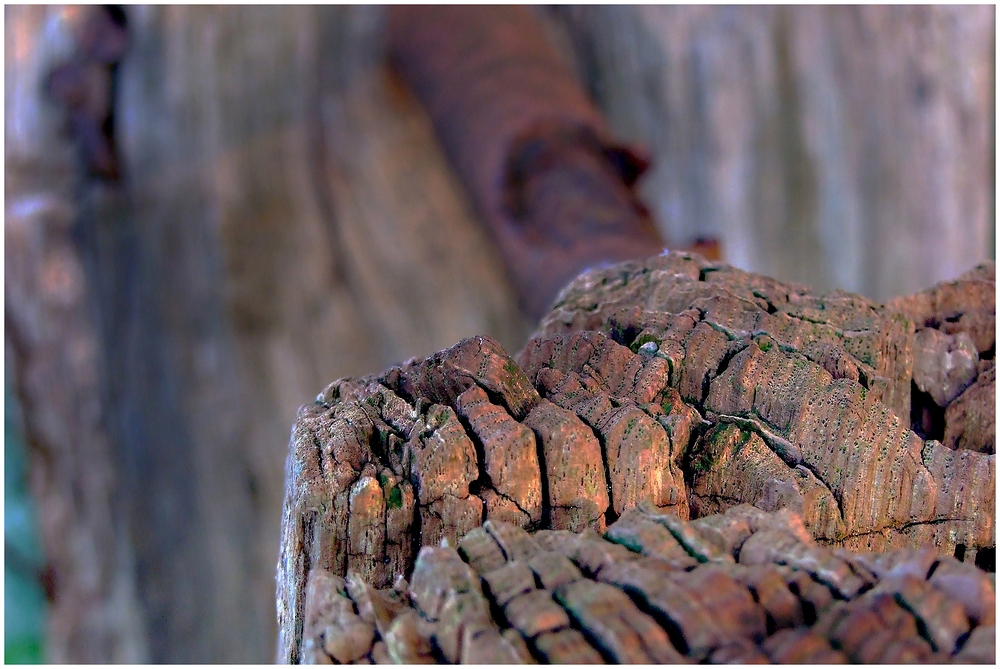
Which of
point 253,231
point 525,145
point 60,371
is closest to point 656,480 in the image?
point 525,145

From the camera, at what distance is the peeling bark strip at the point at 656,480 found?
320 mm

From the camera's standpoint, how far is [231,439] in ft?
3.88

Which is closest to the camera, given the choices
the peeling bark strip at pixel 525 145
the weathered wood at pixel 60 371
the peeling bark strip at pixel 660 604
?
the peeling bark strip at pixel 660 604

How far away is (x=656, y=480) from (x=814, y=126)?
99 cm

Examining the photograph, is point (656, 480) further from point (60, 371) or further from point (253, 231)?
point (60, 371)

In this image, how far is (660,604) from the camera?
1.05 ft

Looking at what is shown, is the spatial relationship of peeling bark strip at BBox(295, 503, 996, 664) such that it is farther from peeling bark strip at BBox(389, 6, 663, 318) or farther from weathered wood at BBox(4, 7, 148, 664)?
weathered wood at BBox(4, 7, 148, 664)

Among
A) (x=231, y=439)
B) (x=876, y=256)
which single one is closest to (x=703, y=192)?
(x=876, y=256)

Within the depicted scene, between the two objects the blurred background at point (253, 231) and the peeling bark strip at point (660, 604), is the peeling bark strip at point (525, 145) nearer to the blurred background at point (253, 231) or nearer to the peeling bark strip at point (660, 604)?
the blurred background at point (253, 231)

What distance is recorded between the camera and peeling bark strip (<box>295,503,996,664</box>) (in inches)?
11.9

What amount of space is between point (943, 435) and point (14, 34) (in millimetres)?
1233

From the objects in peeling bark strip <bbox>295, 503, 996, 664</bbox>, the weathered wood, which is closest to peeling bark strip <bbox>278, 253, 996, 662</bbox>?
peeling bark strip <bbox>295, 503, 996, 664</bbox>

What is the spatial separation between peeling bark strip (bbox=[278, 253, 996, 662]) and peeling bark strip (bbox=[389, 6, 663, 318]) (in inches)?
16.2

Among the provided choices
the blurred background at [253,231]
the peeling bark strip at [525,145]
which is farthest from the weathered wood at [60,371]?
the peeling bark strip at [525,145]
